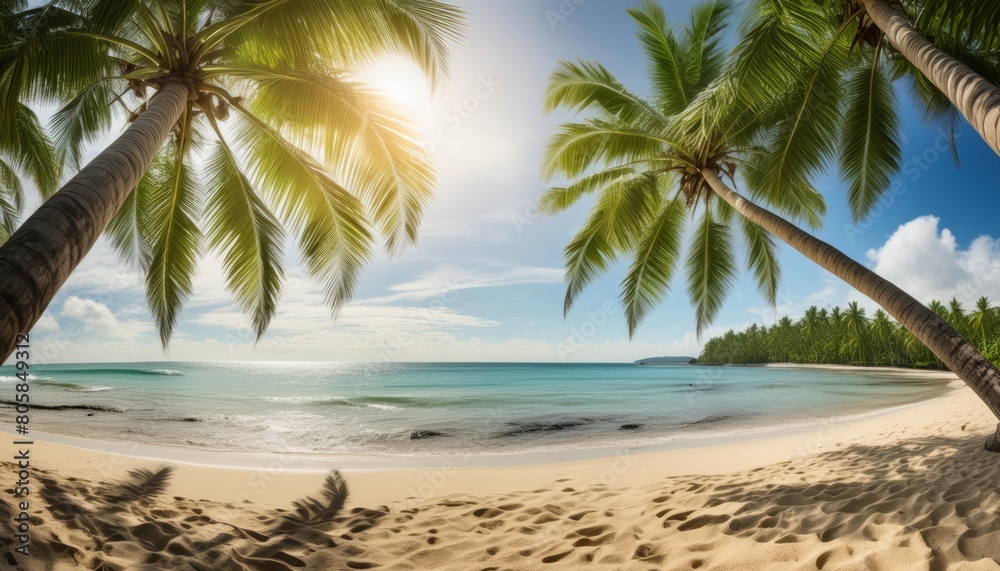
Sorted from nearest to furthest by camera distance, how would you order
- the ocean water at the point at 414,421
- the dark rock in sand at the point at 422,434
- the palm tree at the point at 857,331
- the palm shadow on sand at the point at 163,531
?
the palm shadow on sand at the point at 163,531 < the ocean water at the point at 414,421 < the dark rock in sand at the point at 422,434 < the palm tree at the point at 857,331

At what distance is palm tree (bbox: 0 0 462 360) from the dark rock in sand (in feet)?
17.5

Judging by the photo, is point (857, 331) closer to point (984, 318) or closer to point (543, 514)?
point (984, 318)

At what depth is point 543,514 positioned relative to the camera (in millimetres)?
4203

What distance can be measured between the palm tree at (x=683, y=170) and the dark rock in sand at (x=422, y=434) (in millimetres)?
4911

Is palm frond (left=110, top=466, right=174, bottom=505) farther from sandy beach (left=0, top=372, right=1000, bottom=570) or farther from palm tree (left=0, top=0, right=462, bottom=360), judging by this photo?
palm tree (left=0, top=0, right=462, bottom=360)

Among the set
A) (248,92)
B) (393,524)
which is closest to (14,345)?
(393,524)

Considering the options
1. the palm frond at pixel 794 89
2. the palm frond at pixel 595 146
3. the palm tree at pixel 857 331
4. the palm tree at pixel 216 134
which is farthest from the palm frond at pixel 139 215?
the palm tree at pixel 857 331

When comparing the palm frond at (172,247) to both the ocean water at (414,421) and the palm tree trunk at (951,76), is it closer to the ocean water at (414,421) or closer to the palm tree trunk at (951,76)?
the ocean water at (414,421)

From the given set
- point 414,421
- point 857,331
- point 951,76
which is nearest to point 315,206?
point 951,76

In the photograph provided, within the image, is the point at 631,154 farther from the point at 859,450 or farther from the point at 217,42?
the point at 217,42

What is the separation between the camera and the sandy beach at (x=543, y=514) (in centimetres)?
288

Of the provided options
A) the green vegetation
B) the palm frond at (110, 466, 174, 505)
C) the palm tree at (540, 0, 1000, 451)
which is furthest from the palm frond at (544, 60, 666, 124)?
the green vegetation

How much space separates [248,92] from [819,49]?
834cm

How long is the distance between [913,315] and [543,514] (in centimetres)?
422
